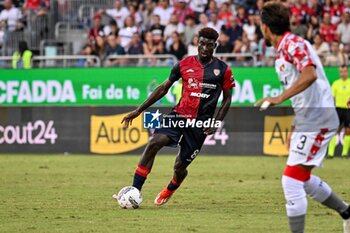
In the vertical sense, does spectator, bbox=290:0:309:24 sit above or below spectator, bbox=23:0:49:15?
above

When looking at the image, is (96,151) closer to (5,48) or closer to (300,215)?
(5,48)

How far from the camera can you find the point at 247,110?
24281 millimetres

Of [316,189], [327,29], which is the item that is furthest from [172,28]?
[316,189]

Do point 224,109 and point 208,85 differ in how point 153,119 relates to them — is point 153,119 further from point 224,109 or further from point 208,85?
point 224,109

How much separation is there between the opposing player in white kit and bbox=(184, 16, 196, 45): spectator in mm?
18943

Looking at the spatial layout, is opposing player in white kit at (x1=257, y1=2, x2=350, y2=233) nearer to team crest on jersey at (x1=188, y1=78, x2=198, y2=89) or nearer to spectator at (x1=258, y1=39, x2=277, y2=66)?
team crest on jersey at (x1=188, y1=78, x2=198, y2=89)

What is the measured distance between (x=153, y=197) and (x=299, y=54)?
629 cm

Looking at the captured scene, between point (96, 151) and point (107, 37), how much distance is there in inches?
217

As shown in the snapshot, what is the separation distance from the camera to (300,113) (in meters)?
9.19

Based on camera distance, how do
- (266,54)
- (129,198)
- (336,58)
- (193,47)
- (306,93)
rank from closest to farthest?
1. (306,93)
2. (129,198)
3. (336,58)
4. (266,54)
5. (193,47)

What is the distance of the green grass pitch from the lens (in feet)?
36.9

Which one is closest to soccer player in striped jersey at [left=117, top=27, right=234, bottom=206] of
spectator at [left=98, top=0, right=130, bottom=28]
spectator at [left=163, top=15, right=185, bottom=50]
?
spectator at [left=163, top=15, right=185, bottom=50]

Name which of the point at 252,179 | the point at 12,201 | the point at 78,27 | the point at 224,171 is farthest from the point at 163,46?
the point at 12,201

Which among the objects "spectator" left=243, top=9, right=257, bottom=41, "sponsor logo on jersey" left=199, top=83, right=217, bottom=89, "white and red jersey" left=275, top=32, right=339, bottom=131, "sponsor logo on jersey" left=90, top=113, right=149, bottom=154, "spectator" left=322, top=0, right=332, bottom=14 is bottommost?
"sponsor logo on jersey" left=90, top=113, right=149, bottom=154
